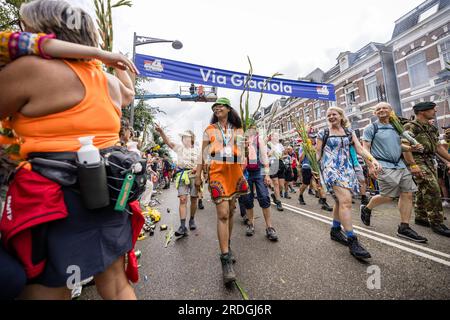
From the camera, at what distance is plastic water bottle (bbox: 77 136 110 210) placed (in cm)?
80

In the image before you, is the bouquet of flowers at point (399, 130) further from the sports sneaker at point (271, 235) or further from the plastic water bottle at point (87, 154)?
the plastic water bottle at point (87, 154)

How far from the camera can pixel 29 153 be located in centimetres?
84

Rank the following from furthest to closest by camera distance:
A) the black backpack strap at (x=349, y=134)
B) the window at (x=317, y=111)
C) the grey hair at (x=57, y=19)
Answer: the window at (x=317, y=111)
the black backpack strap at (x=349, y=134)
the grey hair at (x=57, y=19)

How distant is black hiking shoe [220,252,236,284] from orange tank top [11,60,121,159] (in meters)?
1.58

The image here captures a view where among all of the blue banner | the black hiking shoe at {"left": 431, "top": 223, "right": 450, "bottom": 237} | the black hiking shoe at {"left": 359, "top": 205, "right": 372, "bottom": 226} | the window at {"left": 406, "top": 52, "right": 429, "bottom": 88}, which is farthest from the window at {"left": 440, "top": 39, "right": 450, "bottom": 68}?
the black hiking shoe at {"left": 359, "top": 205, "right": 372, "bottom": 226}

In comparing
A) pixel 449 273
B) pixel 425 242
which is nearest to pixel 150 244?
pixel 449 273

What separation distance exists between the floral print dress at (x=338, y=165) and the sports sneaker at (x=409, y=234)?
99 centimetres

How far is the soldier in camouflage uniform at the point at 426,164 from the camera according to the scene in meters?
3.28

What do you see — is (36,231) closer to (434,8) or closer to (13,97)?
(13,97)

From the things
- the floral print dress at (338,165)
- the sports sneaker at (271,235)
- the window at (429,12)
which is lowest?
the sports sneaker at (271,235)

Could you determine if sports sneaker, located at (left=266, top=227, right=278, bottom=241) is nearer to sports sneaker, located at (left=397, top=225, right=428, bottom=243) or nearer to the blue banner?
sports sneaker, located at (left=397, top=225, right=428, bottom=243)

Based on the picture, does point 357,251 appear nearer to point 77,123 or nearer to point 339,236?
point 339,236

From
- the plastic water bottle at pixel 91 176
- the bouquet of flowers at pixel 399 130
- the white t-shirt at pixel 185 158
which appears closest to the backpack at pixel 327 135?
the bouquet of flowers at pixel 399 130

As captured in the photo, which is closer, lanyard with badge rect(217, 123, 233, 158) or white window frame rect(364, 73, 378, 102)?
lanyard with badge rect(217, 123, 233, 158)
